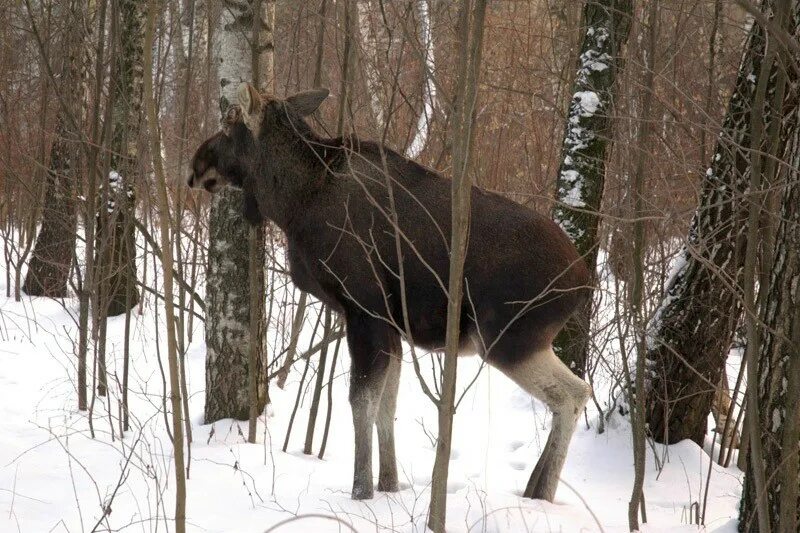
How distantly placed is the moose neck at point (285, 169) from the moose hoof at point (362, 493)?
151 cm

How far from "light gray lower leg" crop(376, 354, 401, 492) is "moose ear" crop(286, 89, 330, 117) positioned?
5.31 ft

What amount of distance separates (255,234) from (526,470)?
7.49 feet

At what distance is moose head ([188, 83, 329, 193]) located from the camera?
17.4 ft

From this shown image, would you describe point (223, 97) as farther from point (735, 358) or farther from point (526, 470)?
point (735, 358)

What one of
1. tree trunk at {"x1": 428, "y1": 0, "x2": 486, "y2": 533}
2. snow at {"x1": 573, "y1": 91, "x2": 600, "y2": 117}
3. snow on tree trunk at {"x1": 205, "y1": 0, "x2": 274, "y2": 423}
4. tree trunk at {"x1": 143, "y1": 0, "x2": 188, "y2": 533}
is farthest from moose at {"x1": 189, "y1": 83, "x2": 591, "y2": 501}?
snow at {"x1": 573, "y1": 91, "x2": 600, "y2": 117}


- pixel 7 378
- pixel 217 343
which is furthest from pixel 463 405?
pixel 7 378

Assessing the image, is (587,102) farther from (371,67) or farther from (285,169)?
(285,169)

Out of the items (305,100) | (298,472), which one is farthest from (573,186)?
(298,472)

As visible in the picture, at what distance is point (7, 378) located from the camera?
23.7 feet

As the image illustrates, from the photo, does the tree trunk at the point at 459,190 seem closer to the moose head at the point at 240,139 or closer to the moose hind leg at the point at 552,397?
the moose hind leg at the point at 552,397

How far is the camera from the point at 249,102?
5.15m

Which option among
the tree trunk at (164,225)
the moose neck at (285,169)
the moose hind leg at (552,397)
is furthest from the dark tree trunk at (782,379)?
the moose neck at (285,169)

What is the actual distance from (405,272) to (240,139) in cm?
136

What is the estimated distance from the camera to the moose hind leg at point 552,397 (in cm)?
474
